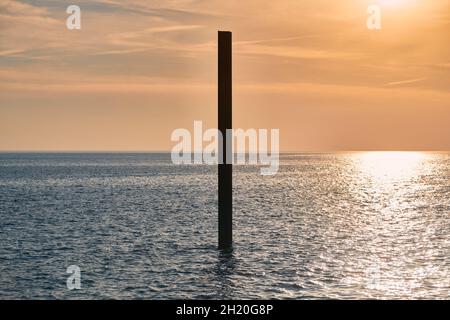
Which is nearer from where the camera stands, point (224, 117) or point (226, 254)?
point (224, 117)

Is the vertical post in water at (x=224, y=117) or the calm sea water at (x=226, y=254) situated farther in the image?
the vertical post in water at (x=224, y=117)

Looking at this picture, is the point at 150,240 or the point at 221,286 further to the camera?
the point at 150,240

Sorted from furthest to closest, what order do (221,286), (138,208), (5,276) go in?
(138,208), (5,276), (221,286)

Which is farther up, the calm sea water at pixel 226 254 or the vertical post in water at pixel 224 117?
the vertical post in water at pixel 224 117

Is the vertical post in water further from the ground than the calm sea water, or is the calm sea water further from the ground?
the vertical post in water

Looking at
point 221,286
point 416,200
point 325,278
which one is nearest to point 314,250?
point 325,278

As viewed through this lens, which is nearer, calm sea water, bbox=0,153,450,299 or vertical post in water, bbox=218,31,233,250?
calm sea water, bbox=0,153,450,299

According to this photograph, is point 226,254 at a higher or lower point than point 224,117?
lower
